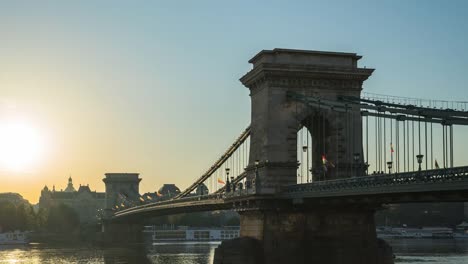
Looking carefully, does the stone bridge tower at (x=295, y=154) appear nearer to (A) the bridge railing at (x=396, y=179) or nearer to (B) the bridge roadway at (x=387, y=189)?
(B) the bridge roadway at (x=387, y=189)

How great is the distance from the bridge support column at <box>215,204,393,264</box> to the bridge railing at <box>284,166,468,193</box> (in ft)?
14.8

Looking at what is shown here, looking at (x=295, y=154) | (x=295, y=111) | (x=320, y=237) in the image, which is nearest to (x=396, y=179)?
(x=320, y=237)

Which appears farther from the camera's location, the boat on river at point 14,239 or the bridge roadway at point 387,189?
the boat on river at point 14,239

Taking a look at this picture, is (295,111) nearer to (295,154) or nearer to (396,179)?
(295,154)

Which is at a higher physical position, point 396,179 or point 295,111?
point 295,111

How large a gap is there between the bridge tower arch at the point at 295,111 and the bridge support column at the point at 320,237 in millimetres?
2692

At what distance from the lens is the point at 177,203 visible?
100 meters

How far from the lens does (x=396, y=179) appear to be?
4681cm

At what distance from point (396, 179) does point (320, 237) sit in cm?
1626

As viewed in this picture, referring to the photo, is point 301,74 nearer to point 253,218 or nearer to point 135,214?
point 253,218

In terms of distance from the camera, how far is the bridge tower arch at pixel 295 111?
64125 millimetres

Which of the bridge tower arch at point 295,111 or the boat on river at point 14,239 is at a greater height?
the bridge tower arch at point 295,111

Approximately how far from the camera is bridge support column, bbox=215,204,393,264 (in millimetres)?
61438

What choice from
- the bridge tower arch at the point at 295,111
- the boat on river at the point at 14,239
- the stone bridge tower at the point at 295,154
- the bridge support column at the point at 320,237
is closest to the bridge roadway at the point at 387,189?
the stone bridge tower at the point at 295,154
